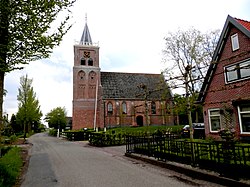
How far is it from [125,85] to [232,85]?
98.5 feet

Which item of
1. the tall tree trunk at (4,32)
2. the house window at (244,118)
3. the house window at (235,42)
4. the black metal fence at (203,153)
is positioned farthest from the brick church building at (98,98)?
the tall tree trunk at (4,32)

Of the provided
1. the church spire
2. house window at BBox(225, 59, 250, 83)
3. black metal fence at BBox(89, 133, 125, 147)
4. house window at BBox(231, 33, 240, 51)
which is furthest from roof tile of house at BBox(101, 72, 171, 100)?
house window at BBox(231, 33, 240, 51)

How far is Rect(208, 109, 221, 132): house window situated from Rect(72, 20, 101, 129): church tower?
25.5m

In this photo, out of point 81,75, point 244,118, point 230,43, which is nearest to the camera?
point 244,118

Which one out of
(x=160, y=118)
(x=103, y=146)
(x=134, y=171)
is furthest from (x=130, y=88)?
(x=134, y=171)

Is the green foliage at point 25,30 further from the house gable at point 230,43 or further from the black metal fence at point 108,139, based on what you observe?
the black metal fence at point 108,139

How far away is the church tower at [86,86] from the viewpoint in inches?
1499

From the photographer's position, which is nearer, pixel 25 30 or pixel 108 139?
pixel 25 30

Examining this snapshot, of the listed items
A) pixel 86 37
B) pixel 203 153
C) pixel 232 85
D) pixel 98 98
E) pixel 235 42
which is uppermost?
pixel 86 37

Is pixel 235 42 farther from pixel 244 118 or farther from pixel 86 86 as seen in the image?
pixel 86 86

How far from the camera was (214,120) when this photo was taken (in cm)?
1491

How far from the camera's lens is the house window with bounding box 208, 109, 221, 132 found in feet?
47.7

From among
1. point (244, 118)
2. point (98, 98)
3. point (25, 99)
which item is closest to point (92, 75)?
point (98, 98)

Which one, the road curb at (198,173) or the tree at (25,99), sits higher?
the tree at (25,99)
